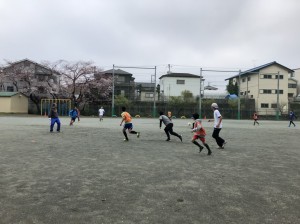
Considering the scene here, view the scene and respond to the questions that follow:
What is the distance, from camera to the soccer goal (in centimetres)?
4156

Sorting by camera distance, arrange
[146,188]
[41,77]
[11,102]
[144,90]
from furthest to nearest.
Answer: [144,90] → [41,77] → [11,102] → [146,188]

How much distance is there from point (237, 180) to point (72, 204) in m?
3.09

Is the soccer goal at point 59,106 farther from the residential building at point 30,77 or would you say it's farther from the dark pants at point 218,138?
the dark pants at point 218,138

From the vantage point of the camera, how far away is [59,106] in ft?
138

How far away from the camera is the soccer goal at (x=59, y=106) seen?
41562mm

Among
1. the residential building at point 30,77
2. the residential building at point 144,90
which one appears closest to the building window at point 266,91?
the residential building at point 144,90

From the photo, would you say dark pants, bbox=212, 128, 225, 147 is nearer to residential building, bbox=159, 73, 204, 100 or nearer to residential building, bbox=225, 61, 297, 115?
residential building, bbox=225, 61, 297, 115

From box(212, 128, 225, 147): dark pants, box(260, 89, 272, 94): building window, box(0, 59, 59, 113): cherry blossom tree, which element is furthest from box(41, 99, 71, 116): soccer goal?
box(212, 128, 225, 147): dark pants

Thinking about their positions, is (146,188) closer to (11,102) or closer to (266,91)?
(11,102)

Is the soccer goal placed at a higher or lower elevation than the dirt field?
higher

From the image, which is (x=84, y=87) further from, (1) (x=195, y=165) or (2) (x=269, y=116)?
(1) (x=195, y=165)

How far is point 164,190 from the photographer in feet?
16.4

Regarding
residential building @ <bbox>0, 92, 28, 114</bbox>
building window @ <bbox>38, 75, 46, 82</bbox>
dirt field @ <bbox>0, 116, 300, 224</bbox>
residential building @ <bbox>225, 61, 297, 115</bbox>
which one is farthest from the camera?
residential building @ <bbox>225, 61, 297, 115</bbox>

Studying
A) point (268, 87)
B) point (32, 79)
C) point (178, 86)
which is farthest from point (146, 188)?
point (178, 86)
